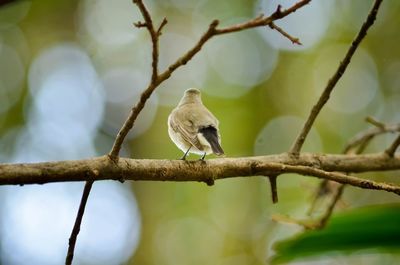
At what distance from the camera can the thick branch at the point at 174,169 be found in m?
1.72

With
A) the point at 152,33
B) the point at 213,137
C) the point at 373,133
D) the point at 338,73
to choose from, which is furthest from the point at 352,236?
the point at 213,137

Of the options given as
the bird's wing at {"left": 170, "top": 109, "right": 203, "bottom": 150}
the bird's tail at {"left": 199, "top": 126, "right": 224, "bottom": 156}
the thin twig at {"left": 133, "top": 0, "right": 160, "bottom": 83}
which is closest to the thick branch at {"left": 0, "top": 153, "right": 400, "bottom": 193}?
the thin twig at {"left": 133, "top": 0, "right": 160, "bottom": 83}

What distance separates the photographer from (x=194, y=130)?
3.78 metres

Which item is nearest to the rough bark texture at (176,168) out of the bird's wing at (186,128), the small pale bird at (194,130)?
the small pale bird at (194,130)

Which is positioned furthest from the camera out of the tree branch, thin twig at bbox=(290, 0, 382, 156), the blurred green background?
the blurred green background

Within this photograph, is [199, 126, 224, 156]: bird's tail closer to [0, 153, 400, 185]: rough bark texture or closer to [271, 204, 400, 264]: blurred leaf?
[0, 153, 400, 185]: rough bark texture

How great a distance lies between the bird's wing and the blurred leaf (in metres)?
2.08

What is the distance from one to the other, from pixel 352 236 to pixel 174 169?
1042mm

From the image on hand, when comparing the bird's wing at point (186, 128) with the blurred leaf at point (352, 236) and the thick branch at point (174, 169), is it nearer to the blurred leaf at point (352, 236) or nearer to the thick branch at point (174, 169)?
the thick branch at point (174, 169)

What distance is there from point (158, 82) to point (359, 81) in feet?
36.0

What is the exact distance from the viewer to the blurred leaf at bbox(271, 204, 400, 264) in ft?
4.10

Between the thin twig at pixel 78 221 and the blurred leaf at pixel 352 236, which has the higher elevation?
the blurred leaf at pixel 352 236

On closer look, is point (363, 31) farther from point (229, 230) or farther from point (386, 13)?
point (386, 13)

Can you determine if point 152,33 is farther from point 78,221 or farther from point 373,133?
point 373,133
